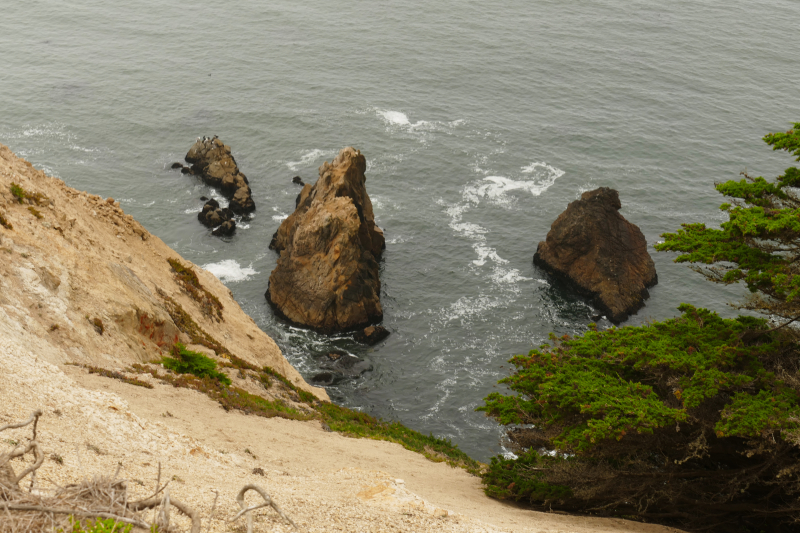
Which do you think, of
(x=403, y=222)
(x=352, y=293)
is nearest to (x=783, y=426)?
(x=352, y=293)

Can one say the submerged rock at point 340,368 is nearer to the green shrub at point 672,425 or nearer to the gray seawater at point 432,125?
the gray seawater at point 432,125

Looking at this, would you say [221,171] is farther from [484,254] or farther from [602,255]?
[602,255]

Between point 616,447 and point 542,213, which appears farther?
point 542,213

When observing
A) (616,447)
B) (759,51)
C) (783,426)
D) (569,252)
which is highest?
(759,51)

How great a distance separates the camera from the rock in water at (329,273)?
60719mm

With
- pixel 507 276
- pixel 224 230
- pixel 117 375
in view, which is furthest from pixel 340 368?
pixel 117 375

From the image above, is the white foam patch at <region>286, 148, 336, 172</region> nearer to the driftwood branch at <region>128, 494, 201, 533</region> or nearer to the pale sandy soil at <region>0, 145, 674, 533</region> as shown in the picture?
the pale sandy soil at <region>0, 145, 674, 533</region>

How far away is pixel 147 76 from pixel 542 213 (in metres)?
73.6

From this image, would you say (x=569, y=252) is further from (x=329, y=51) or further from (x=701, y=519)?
(x=329, y=51)

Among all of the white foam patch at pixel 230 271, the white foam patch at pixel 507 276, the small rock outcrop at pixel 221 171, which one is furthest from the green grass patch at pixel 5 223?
the small rock outcrop at pixel 221 171

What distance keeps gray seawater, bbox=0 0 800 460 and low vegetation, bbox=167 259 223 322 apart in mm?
16471

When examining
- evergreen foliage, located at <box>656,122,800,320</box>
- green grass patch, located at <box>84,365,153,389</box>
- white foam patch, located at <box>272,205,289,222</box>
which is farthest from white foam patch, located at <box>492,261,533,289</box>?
green grass patch, located at <box>84,365,153,389</box>

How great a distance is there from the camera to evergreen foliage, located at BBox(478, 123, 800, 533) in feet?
66.3

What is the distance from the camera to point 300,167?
85.9 meters
